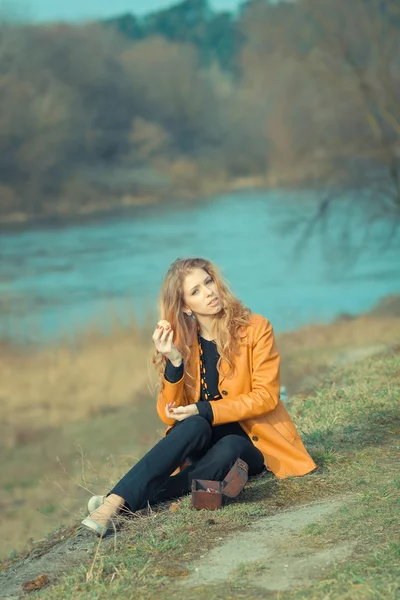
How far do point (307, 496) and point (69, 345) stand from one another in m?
18.3

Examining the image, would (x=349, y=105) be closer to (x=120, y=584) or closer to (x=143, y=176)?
(x=143, y=176)

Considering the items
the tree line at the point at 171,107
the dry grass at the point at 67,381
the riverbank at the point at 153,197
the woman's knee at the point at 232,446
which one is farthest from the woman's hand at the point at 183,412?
the riverbank at the point at 153,197

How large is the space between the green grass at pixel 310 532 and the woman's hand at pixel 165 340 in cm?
75

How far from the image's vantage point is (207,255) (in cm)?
3036

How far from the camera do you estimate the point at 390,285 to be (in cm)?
3062

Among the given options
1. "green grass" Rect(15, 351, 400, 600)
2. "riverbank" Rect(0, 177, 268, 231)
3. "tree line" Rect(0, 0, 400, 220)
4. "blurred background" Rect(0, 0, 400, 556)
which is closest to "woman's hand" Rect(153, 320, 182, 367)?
"green grass" Rect(15, 351, 400, 600)

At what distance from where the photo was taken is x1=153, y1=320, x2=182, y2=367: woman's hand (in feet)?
13.9

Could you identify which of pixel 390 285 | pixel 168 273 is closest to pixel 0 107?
pixel 390 285

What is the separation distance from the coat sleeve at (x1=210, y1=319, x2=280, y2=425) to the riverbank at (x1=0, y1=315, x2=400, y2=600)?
0.44m

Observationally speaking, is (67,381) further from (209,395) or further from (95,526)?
(95,526)

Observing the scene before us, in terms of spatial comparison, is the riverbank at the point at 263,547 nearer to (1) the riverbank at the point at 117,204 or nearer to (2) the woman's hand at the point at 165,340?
(2) the woman's hand at the point at 165,340

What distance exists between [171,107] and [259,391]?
3258cm

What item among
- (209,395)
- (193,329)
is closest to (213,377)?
(209,395)

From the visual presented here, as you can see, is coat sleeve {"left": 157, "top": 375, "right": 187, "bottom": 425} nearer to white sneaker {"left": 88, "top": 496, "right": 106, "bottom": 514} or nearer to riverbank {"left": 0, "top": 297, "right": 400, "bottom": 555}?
white sneaker {"left": 88, "top": 496, "right": 106, "bottom": 514}
